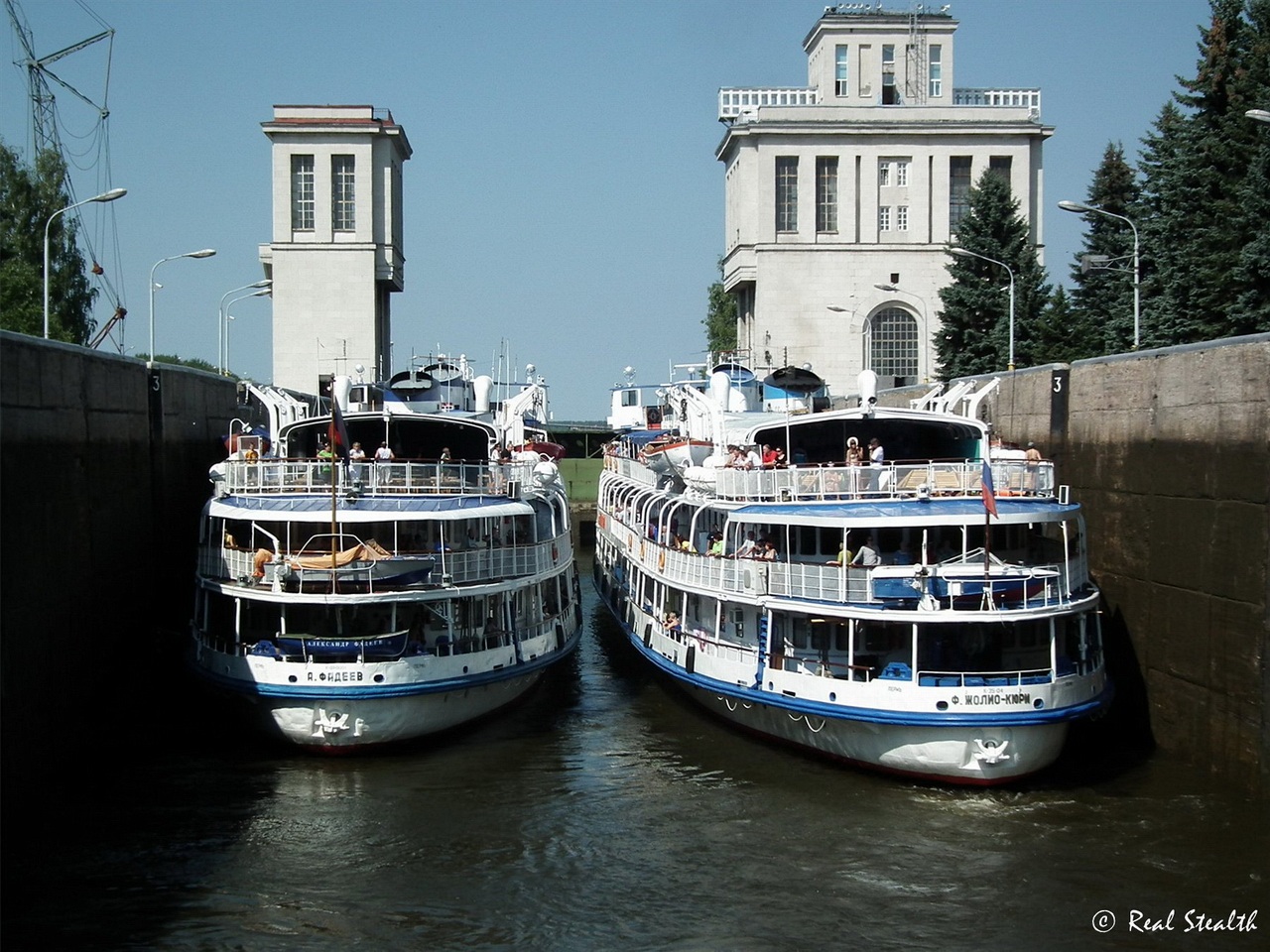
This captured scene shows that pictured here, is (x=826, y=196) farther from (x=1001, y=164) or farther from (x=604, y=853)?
(x=604, y=853)

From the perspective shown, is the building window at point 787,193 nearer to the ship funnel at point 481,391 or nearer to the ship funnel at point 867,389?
the ship funnel at point 481,391

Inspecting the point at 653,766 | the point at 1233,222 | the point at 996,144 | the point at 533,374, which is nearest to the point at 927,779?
the point at 653,766

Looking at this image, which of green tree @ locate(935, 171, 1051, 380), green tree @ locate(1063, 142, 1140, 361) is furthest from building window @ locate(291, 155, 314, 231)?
green tree @ locate(1063, 142, 1140, 361)

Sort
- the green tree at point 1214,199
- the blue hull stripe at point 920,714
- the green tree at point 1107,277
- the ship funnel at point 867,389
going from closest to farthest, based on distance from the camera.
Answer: the blue hull stripe at point 920,714 → the ship funnel at point 867,389 → the green tree at point 1214,199 → the green tree at point 1107,277

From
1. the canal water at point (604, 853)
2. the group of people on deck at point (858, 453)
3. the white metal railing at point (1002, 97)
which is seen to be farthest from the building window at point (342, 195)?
the group of people on deck at point (858, 453)

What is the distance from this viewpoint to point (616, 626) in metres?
44.2

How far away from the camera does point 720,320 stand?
368 ft

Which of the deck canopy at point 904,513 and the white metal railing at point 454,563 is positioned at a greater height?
the deck canopy at point 904,513

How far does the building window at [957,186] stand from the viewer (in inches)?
3019

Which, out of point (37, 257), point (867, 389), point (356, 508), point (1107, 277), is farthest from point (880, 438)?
point (37, 257)

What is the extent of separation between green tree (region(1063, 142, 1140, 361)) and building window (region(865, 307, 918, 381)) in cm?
1632

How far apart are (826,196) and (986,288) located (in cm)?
2266

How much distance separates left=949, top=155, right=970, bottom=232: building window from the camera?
252ft

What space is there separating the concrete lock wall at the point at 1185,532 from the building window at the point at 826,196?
158 feet
